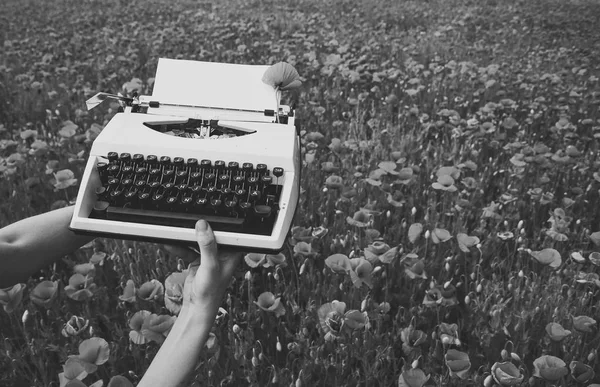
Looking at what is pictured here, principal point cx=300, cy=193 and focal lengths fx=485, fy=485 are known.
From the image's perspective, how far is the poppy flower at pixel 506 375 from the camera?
148 cm

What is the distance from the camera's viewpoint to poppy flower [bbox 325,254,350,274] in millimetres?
1981

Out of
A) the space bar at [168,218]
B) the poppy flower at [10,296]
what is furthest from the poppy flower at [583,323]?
the poppy flower at [10,296]

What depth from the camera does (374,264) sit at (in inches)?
88.4

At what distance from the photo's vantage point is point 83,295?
73.7 inches

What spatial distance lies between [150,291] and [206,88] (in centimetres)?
86

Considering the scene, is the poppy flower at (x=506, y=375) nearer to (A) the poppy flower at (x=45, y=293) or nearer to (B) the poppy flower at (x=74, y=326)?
(B) the poppy flower at (x=74, y=326)

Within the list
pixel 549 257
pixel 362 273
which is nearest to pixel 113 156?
pixel 362 273

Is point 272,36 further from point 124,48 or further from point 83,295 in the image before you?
point 83,295

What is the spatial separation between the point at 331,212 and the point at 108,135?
1.44 m

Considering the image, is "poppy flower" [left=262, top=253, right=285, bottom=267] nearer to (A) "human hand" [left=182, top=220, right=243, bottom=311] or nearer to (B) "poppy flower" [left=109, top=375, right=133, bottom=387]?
(A) "human hand" [left=182, top=220, right=243, bottom=311]

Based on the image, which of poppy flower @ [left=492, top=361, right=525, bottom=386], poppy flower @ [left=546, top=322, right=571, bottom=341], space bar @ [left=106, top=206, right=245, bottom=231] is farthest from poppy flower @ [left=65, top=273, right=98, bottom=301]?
poppy flower @ [left=546, top=322, right=571, bottom=341]

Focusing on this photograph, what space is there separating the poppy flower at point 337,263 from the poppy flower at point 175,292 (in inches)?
22.9

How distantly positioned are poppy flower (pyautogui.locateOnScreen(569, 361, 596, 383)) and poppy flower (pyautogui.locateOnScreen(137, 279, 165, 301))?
1500 mm

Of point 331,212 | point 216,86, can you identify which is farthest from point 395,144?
point 216,86
